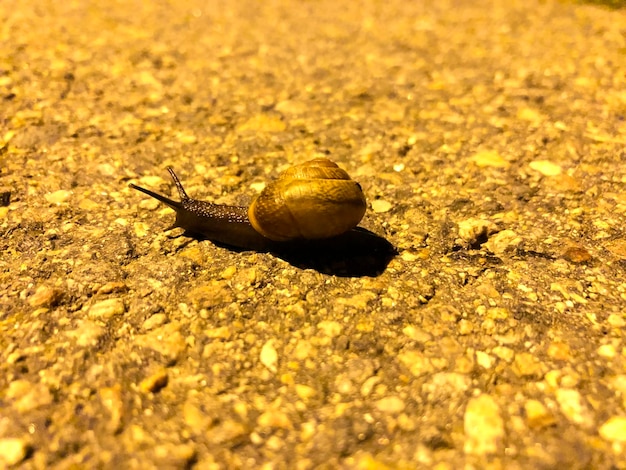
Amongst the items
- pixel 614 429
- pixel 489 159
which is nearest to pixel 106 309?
pixel 614 429

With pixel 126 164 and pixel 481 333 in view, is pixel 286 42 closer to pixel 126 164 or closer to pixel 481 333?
pixel 126 164

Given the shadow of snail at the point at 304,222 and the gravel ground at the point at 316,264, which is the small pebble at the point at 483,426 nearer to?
the gravel ground at the point at 316,264

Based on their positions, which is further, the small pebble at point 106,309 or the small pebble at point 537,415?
the small pebble at point 106,309

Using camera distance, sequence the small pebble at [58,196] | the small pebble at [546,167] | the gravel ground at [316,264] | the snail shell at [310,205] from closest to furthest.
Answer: the gravel ground at [316,264]
the snail shell at [310,205]
the small pebble at [58,196]
the small pebble at [546,167]

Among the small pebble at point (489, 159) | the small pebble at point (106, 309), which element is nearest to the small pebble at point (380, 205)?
the small pebble at point (489, 159)

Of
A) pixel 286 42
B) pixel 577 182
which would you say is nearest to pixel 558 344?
pixel 577 182

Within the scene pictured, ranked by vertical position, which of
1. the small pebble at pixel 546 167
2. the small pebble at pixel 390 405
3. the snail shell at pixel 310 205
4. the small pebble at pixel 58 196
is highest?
the snail shell at pixel 310 205

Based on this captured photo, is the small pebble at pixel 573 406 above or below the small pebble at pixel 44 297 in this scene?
below
